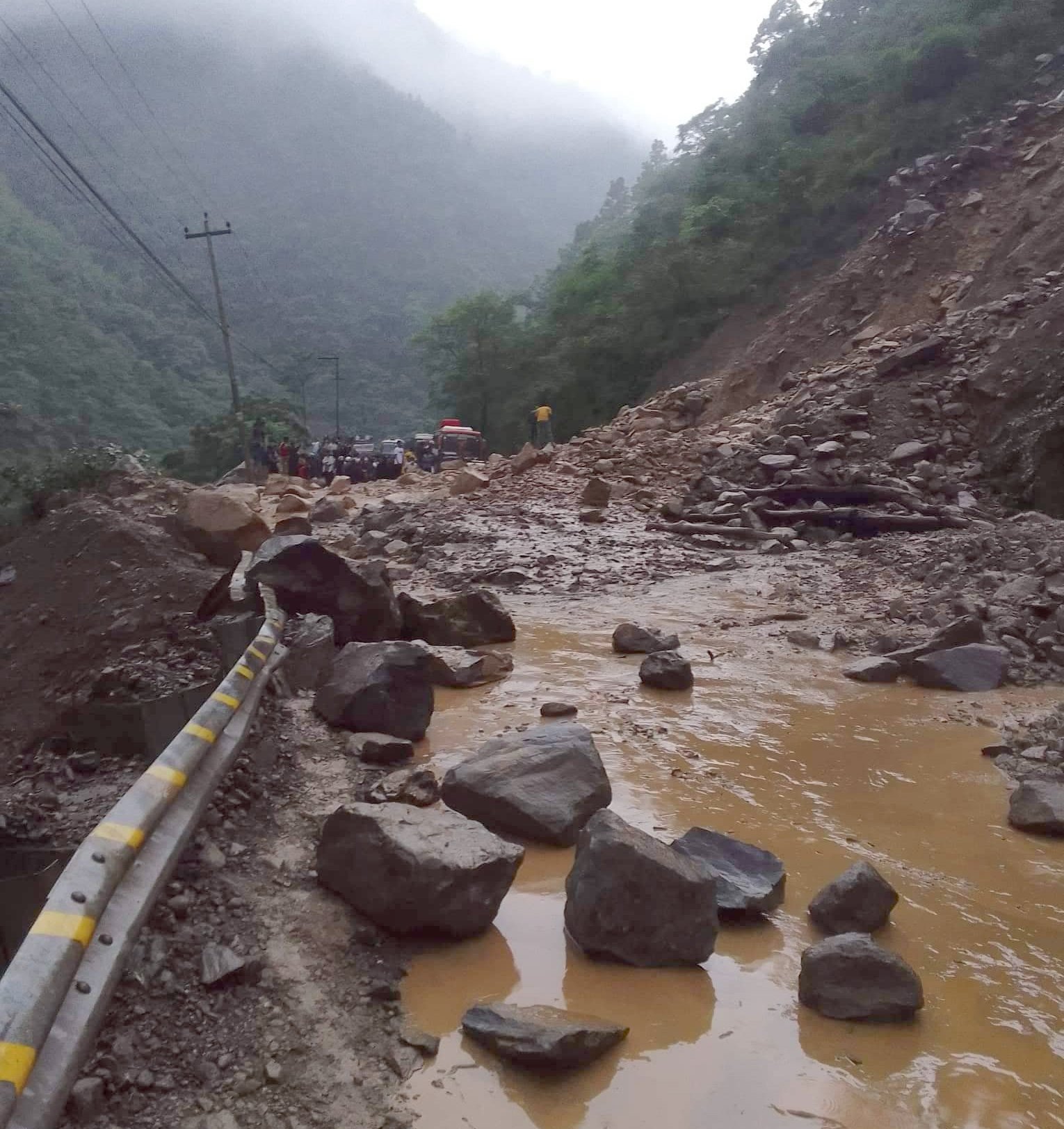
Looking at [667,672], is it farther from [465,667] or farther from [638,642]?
[465,667]

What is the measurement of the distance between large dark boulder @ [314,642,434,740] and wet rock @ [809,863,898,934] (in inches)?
81.8

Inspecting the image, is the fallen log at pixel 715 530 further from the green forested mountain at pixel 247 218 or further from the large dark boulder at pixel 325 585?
the green forested mountain at pixel 247 218

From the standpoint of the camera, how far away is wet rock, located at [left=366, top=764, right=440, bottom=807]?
3.42 m

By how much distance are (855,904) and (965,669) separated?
3.03 meters

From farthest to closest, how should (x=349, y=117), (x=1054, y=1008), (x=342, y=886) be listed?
(x=349, y=117) < (x=342, y=886) < (x=1054, y=1008)

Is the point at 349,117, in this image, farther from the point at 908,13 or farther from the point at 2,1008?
the point at 2,1008

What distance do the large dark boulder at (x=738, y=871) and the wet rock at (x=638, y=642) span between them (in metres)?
2.98

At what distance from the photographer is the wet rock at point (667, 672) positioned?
5.14 metres

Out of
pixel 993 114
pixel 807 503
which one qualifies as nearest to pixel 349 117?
pixel 993 114

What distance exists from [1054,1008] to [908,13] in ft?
129

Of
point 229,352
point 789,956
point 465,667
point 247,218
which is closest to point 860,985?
point 789,956

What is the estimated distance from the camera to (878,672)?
5.39 metres

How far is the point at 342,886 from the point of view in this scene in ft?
8.68

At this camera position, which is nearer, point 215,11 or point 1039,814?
point 1039,814
